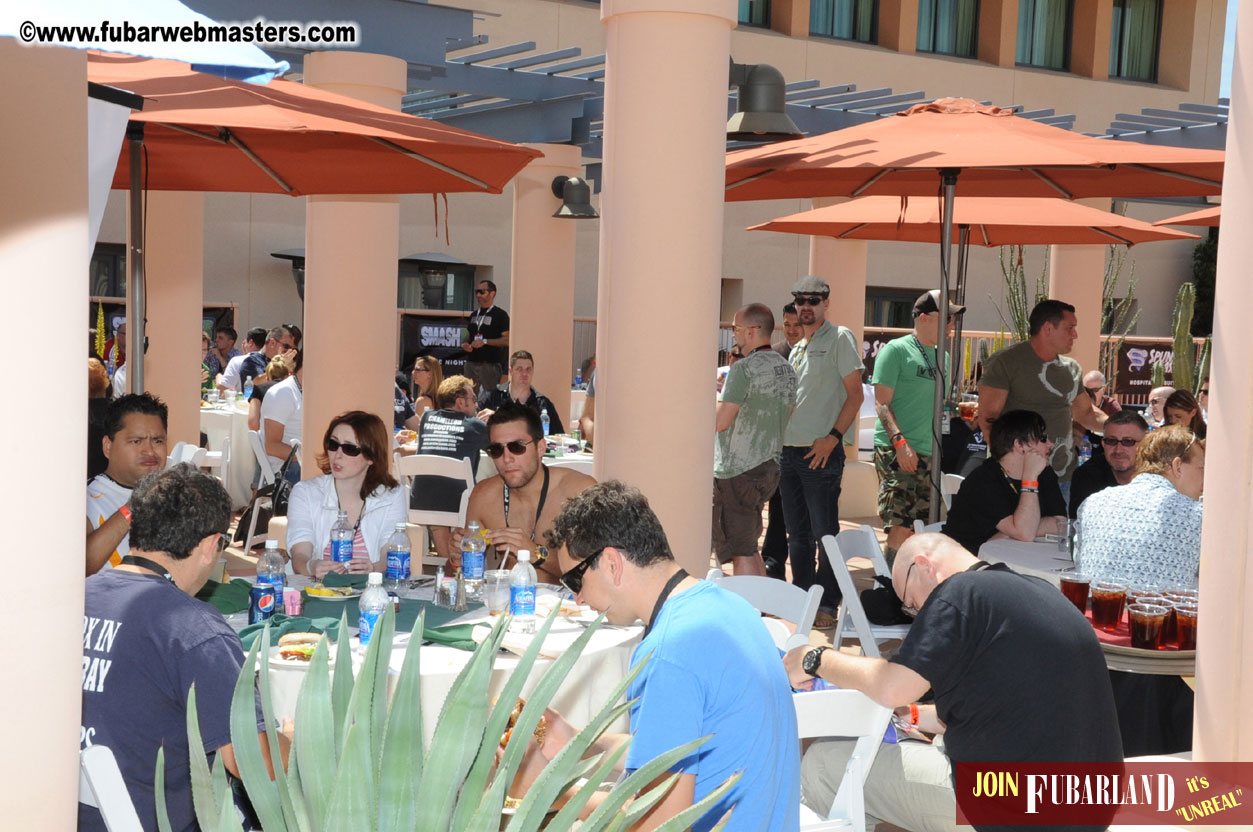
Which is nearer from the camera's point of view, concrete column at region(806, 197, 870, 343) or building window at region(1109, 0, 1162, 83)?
concrete column at region(806, 197, 870, 343)

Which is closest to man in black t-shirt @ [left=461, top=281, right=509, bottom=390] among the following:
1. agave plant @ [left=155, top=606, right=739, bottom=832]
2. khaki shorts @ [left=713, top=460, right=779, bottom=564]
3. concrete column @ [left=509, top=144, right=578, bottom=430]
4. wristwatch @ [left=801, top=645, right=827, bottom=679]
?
concrete column @ [left=509, top=144, right=578, bottom=430]

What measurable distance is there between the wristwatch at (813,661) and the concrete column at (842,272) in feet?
25.1

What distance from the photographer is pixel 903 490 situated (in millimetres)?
7598

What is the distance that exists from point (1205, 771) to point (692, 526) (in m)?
1.98

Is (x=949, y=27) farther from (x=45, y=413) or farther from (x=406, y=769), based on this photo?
(x=406, y=769)

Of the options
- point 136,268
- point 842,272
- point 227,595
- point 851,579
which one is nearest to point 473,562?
point 227,595

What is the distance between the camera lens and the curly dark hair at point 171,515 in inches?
121

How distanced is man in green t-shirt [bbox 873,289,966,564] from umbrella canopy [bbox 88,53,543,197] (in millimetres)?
3022

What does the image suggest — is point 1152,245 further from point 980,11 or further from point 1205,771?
point 1205,771

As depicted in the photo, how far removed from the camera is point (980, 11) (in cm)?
2075

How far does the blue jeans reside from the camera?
735 centimetres

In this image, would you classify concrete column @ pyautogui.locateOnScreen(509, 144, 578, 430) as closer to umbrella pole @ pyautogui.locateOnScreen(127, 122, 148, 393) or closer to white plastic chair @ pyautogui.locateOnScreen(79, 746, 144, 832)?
umbrella pole @ pyautogui.locateOnScreen(127, 122, 148, 393)

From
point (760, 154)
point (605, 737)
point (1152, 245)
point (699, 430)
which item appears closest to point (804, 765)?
point (605, 737)

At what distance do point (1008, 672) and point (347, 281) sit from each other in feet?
18.4
